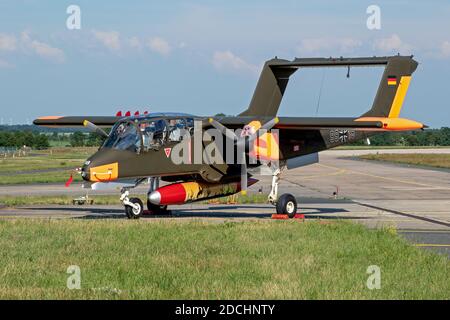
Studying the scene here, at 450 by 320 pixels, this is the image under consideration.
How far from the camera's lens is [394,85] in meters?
29.7

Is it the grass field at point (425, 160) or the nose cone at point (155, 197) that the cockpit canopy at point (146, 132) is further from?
the grass field at point (425, 160)

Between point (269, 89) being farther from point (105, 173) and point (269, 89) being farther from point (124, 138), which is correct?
point (105, 173)

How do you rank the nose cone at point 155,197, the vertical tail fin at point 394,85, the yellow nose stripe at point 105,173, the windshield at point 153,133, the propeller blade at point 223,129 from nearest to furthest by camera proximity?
1. the yellow nose stripe at point 105,173
2. the nose cone at point 155,197
3. the windshield at point 153,133
4. the propeller blade at point 223,129
5. the vertical tail fin at point 394,85

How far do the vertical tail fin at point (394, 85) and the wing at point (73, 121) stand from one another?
10251 millimetres

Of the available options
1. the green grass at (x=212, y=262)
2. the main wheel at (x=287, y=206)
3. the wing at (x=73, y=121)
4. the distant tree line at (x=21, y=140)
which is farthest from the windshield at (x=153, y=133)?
the distant tree line at (x=21, y=140)

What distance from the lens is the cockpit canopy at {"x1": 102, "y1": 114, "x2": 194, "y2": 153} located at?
24.9 meters

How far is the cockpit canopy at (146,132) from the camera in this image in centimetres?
2494

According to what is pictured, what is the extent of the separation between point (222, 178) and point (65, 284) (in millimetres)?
15241

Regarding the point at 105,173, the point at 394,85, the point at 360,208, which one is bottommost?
the point at 360,208

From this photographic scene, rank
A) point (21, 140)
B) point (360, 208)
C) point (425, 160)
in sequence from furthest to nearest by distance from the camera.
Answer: point (21, 140)
point (425, 160)
point (360, 208)

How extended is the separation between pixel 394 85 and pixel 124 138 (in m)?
11.0

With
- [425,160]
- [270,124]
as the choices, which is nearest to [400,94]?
[270,124]
